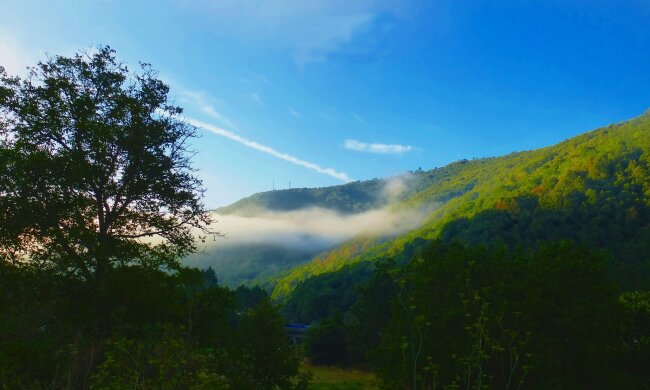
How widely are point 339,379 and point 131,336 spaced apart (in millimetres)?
40328

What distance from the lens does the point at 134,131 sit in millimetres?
15117

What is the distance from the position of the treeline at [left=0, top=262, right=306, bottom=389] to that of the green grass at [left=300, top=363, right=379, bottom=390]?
72.5 feet

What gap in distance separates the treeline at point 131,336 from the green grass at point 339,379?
2209 cm

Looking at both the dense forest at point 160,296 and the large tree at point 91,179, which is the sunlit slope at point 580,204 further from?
the large tree at point 91,179

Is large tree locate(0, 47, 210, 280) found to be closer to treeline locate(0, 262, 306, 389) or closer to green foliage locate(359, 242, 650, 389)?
treeline locate(0, 262, 306, 389)

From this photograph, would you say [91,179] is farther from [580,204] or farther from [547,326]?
[580,204]

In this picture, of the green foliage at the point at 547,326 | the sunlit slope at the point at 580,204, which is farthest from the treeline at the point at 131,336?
the sunlit slope at the point at 580,204

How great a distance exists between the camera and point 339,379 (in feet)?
162

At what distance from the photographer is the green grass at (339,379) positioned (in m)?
41.0

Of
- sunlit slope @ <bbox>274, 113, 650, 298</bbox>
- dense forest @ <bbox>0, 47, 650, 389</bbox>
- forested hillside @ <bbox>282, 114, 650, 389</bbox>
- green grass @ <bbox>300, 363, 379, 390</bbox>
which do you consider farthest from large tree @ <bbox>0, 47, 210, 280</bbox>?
sunlit slope @ <bbox>274, 113, 650, 298</bbox>

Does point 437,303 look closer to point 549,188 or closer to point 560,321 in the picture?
point 560,321

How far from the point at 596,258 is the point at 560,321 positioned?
5535mm

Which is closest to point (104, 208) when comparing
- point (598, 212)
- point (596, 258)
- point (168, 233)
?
point (168, 233)

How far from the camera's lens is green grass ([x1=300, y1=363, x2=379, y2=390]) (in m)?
41.0
